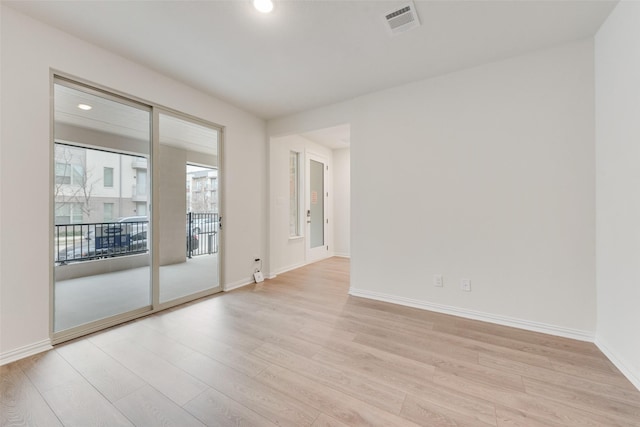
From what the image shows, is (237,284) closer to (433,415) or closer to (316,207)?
(316,207)

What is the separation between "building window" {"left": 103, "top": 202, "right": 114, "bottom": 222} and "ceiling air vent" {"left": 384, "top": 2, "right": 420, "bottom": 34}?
10.3ft

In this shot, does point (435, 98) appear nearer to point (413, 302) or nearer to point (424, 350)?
point (413, 302)

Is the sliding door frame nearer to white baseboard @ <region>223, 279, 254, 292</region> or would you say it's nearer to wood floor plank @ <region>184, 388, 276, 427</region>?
white baseboard @ <region>223, 279, 254, 292</region>

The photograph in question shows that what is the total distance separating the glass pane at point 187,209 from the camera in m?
3.06

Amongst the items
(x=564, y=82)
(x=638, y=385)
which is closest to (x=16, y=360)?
(x=638, y=385)

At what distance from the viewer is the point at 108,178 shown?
262cm

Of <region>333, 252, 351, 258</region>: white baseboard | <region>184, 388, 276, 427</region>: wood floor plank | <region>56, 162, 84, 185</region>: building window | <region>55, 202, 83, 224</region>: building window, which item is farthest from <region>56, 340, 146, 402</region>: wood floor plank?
<region>333, 252, 351, 258</region>: white baseboard

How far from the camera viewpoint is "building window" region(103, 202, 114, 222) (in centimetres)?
259

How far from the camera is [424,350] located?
209 cm

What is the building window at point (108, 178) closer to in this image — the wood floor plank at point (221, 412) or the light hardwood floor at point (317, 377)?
the light hardwood floor at point (317, 377)

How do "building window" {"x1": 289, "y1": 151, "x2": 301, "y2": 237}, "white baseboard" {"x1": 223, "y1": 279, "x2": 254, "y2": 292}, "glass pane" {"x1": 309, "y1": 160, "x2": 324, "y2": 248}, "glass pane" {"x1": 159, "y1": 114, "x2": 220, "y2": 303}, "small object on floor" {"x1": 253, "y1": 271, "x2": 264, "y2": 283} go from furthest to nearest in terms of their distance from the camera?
"glass pane" {"x1": 309, "y1": 160, "x2": 324, "y2": 248} < "building window" {"x1": 289, "y1": 151, "x2": 301, "y2": 237} < "small object on floor" {"x1": 253, "y1": 271, "x2": 264, "y2": 283} < "white baseboard" {"x1": 223, "y1": 279, "x2": 254, "y2": 292} < "glass pane" {"x1": 159, "y1": 114, "x2": 220, "y2": 303}

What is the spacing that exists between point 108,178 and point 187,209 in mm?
893

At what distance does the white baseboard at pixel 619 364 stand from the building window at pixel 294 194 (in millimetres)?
4209

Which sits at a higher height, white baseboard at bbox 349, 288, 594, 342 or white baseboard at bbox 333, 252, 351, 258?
white baseboard at bbox 333, 252, 351, 258
